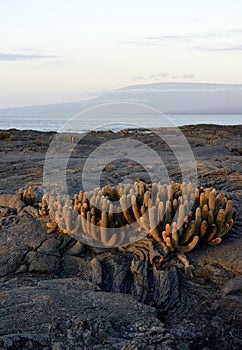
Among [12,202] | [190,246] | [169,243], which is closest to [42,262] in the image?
[169,243]

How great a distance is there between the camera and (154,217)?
4.78 meters

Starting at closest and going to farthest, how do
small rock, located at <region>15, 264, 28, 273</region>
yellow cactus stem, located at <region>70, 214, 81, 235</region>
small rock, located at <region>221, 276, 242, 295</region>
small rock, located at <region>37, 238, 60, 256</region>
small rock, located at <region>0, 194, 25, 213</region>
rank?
small rock, located at <region>221, 276, 242, 295</region> < small rock, located at <region>15, 264, 28, 273</region> < small rock, located at <region>37, 238, 60, 256</region> < yellow cactus stem, located at <region>70, 214, 81, 235</region> < small rock, located at <region>0, 194, 25, 213</region>

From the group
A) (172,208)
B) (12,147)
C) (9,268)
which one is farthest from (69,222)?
(12,147)

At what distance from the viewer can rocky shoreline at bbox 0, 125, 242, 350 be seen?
10.6 ft

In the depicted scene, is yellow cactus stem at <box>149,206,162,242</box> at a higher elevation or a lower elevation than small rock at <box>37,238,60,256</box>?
higher

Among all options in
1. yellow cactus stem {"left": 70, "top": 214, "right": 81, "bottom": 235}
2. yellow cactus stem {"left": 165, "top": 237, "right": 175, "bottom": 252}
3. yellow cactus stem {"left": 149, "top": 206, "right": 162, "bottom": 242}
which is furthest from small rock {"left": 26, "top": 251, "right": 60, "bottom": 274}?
yellow cactus stem {"left": 165, "top": 237, "right": 175, "bottom": 252}

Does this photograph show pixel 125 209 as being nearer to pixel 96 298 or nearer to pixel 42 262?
pixel 42 262

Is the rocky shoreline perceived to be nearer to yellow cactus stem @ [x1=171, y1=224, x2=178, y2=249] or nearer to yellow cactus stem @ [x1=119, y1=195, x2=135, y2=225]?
yellow cactus stem @ [x1=171, y1=224, x2=178, y2=249]

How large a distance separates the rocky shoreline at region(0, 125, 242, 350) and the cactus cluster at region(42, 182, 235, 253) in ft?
0.51

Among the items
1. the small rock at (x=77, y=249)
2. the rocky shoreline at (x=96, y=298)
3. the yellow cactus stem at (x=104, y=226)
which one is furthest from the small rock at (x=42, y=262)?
the yellow cactus stem at (x=104, y=226)

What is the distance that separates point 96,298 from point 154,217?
121cm

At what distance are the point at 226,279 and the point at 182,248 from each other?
0.54 meters

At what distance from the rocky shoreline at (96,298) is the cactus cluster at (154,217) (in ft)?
0.51

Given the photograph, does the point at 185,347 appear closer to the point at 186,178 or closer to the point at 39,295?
the point at 39,295
